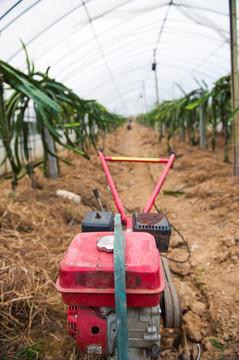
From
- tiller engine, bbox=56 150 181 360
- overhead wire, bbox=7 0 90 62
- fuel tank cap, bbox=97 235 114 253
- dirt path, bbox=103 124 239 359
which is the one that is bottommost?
dirt path, bbox=103 124 239 359

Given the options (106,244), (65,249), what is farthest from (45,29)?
(106,244)

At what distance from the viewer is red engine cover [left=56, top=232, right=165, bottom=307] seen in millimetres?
882

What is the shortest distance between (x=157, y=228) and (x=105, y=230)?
0.25 meters

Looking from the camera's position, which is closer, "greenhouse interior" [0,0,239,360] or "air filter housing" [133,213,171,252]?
"greenhouse interior" [0,0,239,360]

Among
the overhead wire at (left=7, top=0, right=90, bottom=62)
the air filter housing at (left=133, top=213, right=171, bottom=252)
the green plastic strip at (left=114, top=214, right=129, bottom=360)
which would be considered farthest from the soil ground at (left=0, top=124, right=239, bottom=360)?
the overhead wire at (left=7, top=0, right=90, bottom=62)

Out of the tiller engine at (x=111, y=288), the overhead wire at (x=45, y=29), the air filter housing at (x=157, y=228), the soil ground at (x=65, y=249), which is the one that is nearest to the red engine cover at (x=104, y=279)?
the tiller engine at (x=111, y=288)

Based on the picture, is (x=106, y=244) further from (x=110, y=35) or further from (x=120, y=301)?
(x=110, y=35)

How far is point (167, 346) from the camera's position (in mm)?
1425

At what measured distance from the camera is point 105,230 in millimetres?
1210

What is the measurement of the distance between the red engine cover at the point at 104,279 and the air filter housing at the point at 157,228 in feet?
0.86

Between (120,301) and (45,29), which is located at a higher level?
(45,29)

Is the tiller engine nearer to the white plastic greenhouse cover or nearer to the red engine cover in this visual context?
the red engine cover

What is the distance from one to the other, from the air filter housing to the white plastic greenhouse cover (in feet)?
7.67

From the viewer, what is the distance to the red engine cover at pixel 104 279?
882 millimetres
